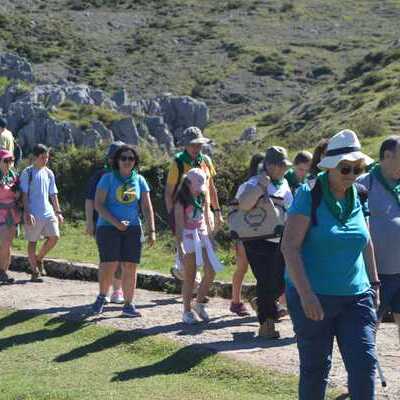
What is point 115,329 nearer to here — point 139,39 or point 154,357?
point 154,357

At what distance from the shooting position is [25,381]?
696 cm

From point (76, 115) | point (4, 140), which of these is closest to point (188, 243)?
point (4, 140)

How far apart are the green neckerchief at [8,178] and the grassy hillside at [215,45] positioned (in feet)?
108

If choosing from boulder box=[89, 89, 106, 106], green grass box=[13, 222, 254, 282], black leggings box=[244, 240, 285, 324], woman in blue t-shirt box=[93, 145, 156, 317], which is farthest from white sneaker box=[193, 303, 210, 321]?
boulder box=[89, 89, 106, 106]

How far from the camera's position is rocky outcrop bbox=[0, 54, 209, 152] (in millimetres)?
24344

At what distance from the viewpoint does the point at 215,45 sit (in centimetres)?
7588

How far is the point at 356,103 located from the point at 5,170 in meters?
23.0

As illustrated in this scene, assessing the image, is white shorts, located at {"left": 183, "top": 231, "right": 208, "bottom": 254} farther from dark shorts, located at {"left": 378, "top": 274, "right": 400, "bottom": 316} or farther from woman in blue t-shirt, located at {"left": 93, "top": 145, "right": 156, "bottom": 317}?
dark shorts, located at {"left": 378, "top": 274, "right": 400, "bottom": 316}

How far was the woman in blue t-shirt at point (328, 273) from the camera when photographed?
4.96 meters

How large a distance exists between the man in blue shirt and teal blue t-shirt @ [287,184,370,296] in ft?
Answer: 20.3

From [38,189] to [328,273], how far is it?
6404mm

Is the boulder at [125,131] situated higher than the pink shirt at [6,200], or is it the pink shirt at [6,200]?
the boulder at [125,131]

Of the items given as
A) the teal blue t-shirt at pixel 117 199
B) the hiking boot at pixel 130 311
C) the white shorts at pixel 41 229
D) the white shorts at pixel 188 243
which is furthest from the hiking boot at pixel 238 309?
the white shorts at pixel 41 229

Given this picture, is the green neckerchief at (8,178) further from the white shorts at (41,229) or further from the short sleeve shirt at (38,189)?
the white shorts at (41,229)
